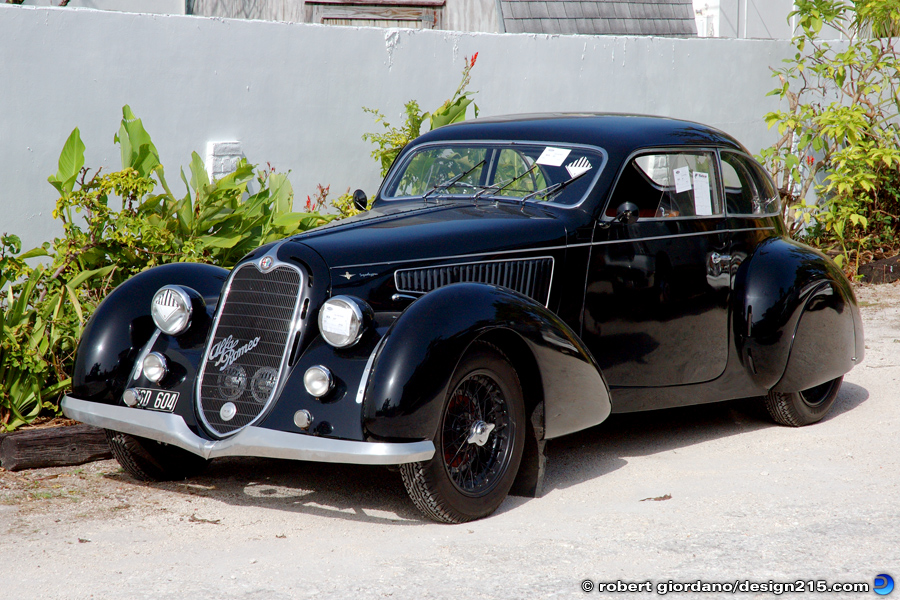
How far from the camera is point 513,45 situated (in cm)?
932

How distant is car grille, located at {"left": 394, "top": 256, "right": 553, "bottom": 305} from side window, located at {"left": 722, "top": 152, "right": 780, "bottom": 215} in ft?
4.87

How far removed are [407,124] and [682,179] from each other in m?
3.68

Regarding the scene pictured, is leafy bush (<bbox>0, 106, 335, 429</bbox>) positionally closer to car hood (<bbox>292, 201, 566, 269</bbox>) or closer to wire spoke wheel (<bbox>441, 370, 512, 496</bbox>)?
car hood (<bbox>292, 201, 566, 269</bbox>)

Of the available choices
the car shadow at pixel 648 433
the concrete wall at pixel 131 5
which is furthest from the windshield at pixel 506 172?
the concrete wall at pixel 131 5

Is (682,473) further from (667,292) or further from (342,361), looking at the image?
(342,361)

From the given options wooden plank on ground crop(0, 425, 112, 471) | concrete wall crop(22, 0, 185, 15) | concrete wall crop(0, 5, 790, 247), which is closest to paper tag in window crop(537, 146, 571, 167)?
wooden plank on ground crop(0, 425, 112, 471)

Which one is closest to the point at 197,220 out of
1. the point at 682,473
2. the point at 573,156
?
the point at 573,156

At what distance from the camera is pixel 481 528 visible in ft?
13.1

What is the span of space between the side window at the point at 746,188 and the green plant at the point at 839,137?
4.52 meters

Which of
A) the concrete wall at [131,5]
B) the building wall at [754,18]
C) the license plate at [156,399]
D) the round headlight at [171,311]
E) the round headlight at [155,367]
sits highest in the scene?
the building wall at [754,18]

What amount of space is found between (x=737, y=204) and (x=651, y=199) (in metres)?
0.73

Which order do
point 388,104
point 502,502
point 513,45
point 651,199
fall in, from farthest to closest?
1. point 513,45
2. point 388,104
3. point 651,199
4. point 502,502

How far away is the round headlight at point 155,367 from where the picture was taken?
14.0ft

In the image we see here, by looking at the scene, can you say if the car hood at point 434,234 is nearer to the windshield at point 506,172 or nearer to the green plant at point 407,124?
the windshield at point 506,172
